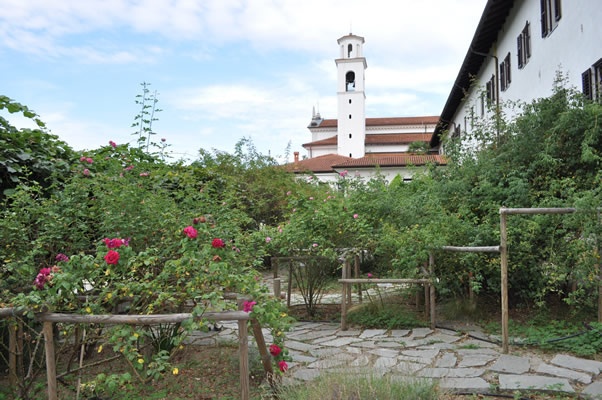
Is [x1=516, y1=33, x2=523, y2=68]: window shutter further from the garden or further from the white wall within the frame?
the garden

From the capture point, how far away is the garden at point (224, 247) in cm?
334

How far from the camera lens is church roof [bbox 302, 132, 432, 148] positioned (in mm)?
55844

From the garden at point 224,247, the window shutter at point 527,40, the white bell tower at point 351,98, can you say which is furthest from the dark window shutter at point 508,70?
the white bell tower at point 351,98

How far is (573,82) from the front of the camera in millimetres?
10242

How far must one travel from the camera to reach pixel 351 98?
55.8 m

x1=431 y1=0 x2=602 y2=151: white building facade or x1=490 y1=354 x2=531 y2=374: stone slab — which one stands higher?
x1=431 y1=0 x2=602 y2=151: white building facade

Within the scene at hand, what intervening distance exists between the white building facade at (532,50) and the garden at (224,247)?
1693 millimetres

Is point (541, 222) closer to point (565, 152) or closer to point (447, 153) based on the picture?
point (565, 152)

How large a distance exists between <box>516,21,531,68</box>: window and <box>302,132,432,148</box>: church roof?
1600 inches

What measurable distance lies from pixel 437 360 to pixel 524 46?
38.4ft

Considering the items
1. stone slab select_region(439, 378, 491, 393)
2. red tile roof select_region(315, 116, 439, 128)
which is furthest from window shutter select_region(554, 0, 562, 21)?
red tile roof select_region(315, 116, 439, 128)

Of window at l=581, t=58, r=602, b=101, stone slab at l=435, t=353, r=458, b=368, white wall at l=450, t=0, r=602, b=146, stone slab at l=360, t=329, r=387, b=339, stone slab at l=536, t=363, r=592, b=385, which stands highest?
white wall at l=450, t=0, r=602, b=146

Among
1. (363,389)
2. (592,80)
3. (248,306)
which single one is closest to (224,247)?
(248,306)

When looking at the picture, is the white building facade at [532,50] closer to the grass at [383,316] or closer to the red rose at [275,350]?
the grass at [383,316]
